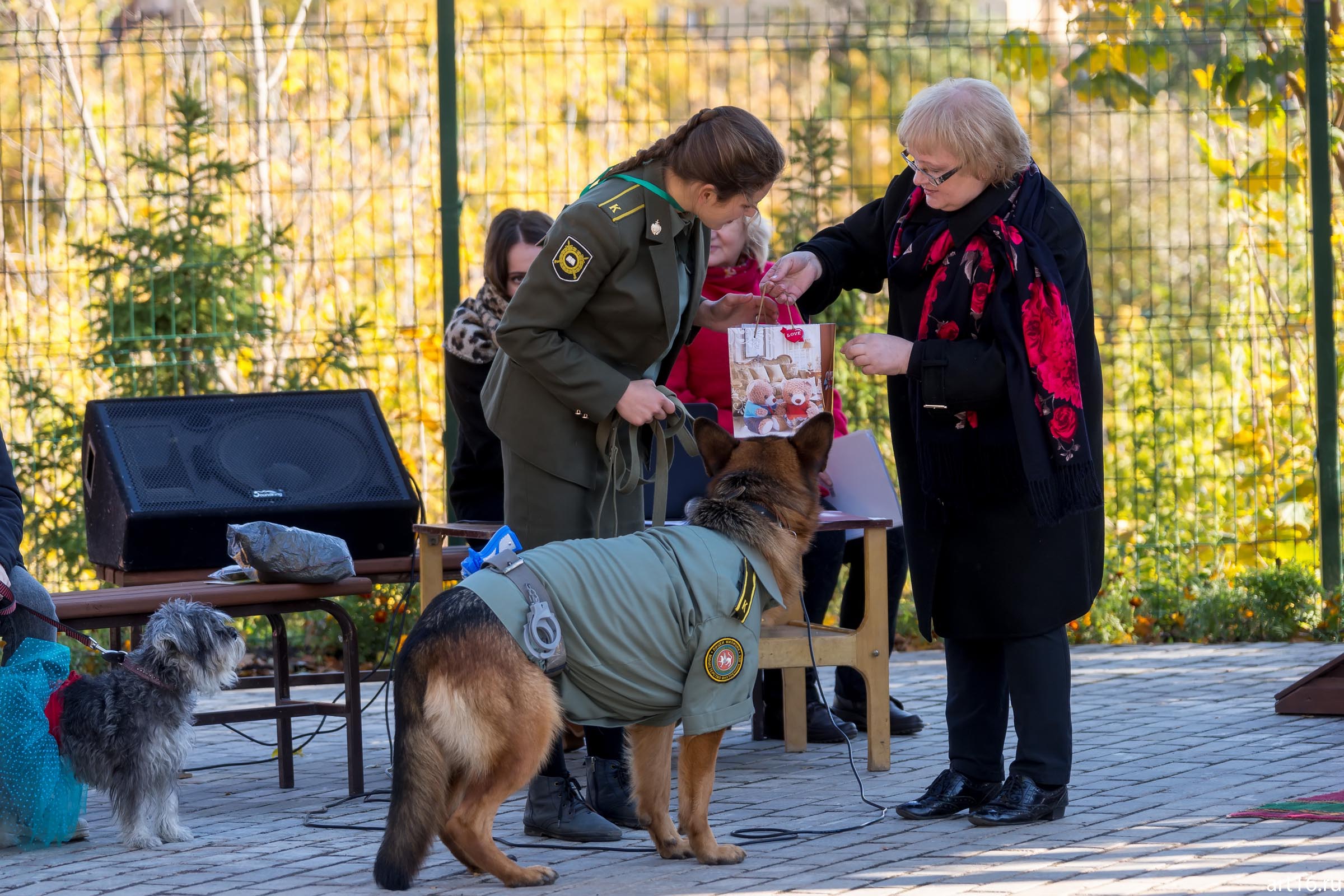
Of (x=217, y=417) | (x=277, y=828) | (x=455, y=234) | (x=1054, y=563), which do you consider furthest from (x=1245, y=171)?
(x=277, y=828)

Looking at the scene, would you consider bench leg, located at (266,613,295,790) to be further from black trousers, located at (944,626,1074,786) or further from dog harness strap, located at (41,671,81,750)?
black trousers, located at (944,626,1074,786)

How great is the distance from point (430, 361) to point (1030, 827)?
519cm

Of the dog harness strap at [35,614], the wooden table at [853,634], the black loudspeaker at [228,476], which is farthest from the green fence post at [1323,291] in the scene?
the dog harness strap at [35,614]

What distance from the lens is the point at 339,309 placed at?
8.93 metres

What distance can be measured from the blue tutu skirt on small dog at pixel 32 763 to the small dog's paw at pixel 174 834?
10.1 inches

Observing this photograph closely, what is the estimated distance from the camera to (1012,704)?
14.1 ft

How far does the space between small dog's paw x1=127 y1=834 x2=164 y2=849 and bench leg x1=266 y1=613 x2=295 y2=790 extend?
2.69ft

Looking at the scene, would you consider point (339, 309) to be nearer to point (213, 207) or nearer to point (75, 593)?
point (213, 207)

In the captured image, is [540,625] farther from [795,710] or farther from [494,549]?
[795,710]

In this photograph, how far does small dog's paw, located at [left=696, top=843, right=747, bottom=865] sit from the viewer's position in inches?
153

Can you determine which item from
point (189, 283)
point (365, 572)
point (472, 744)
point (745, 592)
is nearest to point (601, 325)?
point (745, 592)

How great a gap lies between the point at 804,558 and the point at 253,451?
84.8 inches

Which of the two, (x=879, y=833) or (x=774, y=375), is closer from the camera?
(x=879, y=833)

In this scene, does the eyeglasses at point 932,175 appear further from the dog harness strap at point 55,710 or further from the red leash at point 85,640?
the dog harness strap at point 55,710
